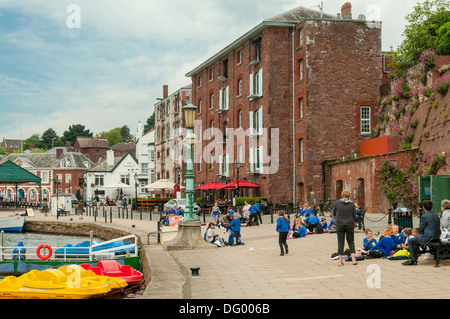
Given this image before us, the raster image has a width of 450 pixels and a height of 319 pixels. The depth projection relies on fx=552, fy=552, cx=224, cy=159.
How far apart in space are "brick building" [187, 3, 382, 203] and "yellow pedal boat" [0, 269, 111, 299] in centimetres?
2545

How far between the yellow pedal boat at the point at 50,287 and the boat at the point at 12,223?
29.3m

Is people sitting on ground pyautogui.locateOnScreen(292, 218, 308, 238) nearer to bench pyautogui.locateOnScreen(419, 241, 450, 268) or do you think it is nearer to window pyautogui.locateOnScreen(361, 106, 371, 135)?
bench pyautogui.locateOnScreen(419, 241, 450, 268)

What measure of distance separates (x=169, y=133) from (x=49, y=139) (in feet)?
298

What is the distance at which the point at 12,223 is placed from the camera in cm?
4125

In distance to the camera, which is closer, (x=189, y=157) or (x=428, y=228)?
(x=428, y=228)

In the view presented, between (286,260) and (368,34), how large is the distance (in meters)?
27.1

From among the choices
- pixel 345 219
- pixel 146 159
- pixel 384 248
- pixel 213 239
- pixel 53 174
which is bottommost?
pixel 213 239

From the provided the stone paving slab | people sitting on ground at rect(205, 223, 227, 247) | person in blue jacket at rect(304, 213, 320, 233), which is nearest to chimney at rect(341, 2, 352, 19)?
person in blue jacket at rect(304, 213, 320, 233)

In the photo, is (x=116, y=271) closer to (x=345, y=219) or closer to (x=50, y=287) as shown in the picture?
(x=50, y=287)

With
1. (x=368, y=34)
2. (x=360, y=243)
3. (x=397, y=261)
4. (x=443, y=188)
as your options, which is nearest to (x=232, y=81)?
(x=368, y=34)

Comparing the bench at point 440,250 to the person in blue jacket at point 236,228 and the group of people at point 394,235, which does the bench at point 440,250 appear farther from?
the person in blue jacket at point 236,228

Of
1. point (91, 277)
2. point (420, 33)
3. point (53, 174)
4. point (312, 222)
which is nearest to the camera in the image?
point (91, 277)

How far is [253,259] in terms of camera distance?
623 inches

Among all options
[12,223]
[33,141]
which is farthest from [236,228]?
[33,141]
